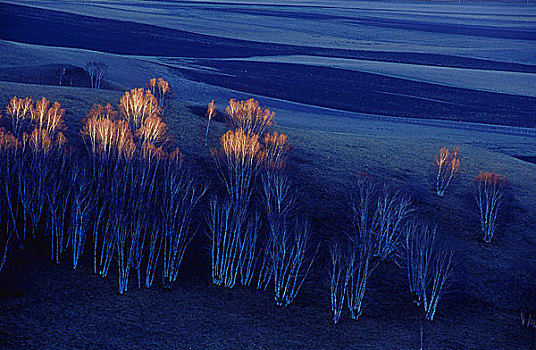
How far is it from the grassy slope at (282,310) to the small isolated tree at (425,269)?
0.53 meters

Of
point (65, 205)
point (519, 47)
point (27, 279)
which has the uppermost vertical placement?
point (519, 47)

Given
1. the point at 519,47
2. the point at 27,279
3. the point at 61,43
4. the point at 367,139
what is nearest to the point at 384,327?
the point at 27,279

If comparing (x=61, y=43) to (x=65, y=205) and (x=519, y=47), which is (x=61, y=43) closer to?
(x=65, y=205)

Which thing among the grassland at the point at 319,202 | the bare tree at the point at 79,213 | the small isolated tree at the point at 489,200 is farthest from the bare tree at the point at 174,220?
the small isolated tree at the point at 489,200

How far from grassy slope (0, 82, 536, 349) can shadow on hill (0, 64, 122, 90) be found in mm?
22075

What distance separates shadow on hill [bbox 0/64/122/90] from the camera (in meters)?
56.3

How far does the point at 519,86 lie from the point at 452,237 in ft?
268

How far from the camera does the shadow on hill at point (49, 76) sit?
56.3 meters

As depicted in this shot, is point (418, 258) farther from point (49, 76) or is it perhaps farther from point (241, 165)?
point (49, 76)

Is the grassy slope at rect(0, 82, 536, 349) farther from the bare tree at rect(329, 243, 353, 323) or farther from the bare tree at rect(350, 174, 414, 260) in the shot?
the bare tree at rect(350, 174, 414, 260)

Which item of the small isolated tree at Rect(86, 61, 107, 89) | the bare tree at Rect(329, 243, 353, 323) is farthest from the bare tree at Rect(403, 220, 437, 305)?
the small isolated tree at Rect(86, 61, 107, 89)

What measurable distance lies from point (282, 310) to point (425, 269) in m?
6.34

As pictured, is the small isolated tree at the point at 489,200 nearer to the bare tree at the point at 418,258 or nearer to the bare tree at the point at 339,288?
the bare tree at the point at 418,258

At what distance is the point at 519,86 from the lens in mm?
105250
